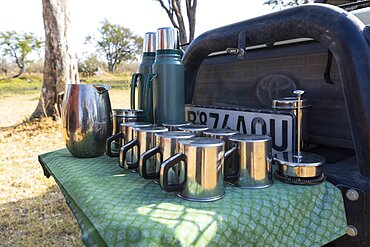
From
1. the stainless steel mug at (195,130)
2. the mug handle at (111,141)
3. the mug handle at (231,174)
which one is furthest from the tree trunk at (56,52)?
the mug handle at (231,174)

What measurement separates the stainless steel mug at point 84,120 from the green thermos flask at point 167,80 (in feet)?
0.58

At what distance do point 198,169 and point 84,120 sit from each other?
20.1 inches

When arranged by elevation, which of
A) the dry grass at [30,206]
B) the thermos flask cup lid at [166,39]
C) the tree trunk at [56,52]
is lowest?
the dry grass at [30,206]

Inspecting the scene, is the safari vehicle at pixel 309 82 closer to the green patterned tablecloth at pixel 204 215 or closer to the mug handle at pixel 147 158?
the green patterned tablecloth at pixel 204 215

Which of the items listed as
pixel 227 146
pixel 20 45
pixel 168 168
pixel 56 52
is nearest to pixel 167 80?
pixel 227 146

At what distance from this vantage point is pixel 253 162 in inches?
26.4

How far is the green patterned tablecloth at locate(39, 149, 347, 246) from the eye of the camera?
1.69 feet

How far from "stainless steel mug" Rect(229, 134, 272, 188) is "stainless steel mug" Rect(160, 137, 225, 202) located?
0.08m

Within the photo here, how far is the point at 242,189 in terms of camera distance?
669 millimetres

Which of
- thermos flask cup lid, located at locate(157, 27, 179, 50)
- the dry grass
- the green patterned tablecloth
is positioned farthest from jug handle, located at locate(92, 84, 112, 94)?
the dry grass

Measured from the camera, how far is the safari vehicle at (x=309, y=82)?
69 cm

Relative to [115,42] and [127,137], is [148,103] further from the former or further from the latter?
[115,42]

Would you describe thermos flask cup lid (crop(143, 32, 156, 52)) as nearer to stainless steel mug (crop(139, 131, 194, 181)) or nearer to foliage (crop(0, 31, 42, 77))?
stainless steel mug (crop(139, 131, 194, 181))

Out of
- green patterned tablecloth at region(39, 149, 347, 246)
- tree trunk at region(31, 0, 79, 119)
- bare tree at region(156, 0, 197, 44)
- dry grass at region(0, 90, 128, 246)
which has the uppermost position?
bare tree at region(156, 0, 197, 44)
